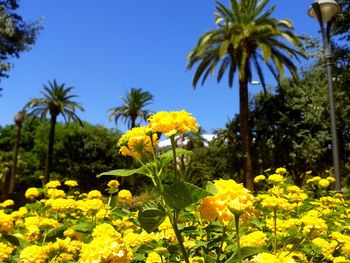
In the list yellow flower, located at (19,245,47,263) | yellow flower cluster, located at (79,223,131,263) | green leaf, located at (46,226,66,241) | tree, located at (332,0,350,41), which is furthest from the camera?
tree, located at (332,0,350,41)

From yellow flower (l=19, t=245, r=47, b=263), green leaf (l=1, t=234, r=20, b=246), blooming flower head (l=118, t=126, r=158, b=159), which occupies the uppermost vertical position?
blooming flower head (l=118, t=126, r=158, b=159)

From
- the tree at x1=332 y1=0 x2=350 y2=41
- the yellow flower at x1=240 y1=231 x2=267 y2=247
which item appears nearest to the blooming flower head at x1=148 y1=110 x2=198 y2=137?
the yellow flower at x1=240 y1=231 x2=267 y2=247

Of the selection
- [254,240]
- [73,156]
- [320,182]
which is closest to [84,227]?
[254,240]

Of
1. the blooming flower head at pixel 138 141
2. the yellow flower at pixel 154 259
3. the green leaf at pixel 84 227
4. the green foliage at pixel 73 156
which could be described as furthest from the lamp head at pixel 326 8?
the green foliage at pixel 73 156

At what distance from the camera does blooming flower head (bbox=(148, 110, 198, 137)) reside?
1.35 m

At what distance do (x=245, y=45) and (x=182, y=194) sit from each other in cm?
1617

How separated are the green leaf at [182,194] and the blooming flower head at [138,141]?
0.75 ft

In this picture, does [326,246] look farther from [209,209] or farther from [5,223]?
[5,223]

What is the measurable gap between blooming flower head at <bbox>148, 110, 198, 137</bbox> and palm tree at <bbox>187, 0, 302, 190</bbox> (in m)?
14.9

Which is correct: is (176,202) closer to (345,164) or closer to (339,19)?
(339,19)

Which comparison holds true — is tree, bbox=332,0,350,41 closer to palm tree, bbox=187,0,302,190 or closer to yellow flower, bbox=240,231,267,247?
palm tree, bbox=187,0,302,190

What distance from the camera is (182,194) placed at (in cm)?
117

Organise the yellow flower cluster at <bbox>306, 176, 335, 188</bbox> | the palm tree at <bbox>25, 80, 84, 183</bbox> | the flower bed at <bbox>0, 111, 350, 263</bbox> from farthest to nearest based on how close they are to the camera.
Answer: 1. the palm tree at <bbox>25, 80, 84, 183</bbox>
2. the yellow flower cluster at <bbox>306, 176, 335, 188</bbox>
3. the flower bed at <bbox>0, 111, 350, 263</bbox>

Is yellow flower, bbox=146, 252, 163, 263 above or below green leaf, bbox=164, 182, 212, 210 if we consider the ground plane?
below
